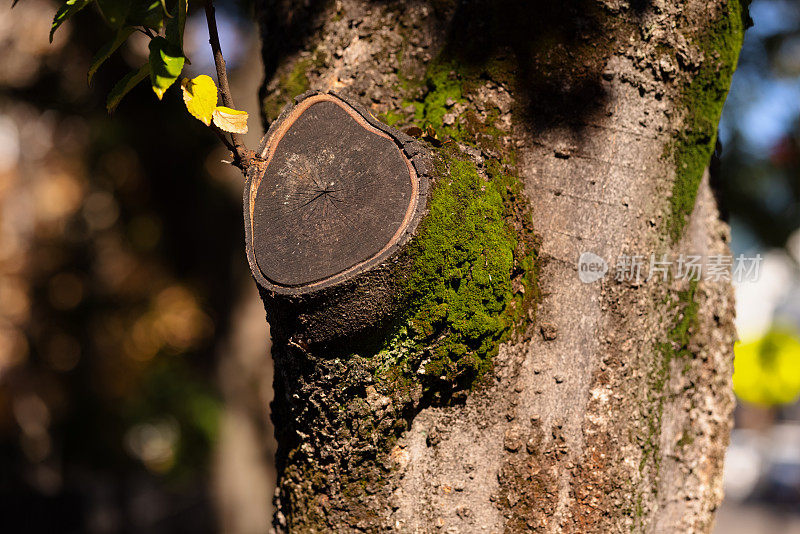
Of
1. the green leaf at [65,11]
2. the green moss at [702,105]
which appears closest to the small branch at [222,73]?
the green leaf at [65,11]

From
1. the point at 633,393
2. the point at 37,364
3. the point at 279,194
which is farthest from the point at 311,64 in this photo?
the point at 37,364

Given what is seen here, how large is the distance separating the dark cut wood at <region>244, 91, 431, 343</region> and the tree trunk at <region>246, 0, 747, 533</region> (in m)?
0.02

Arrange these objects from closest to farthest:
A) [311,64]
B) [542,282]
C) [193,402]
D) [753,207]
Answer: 1. [542,282]
2. [311,64]
3. [753,207]
4. [193,402]

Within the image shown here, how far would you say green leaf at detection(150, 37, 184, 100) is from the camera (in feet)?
3.58

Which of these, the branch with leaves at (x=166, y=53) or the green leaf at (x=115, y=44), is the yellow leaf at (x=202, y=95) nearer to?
the branch with leaves at (x=166, y=53)

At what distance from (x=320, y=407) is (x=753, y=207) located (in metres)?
4.19

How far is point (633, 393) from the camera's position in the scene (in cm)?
123

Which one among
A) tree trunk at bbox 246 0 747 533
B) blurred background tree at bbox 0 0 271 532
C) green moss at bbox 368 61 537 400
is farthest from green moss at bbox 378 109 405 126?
blurred background tree at bbox 0 0 271 532

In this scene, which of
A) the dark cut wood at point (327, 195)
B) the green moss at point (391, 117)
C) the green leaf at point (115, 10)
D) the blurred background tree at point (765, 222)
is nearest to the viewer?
the green leaf at point (115, 10)

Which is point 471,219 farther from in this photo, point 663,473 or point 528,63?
point 663,473

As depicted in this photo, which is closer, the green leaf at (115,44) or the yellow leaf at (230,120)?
the green leaf at (115,44)

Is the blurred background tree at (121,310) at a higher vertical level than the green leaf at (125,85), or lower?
lower

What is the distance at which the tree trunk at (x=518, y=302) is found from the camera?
45.2 inches

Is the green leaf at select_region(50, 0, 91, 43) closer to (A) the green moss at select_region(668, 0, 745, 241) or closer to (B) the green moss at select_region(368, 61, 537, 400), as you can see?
(B) the green moss at select_region(368, 61, 537, 400)
